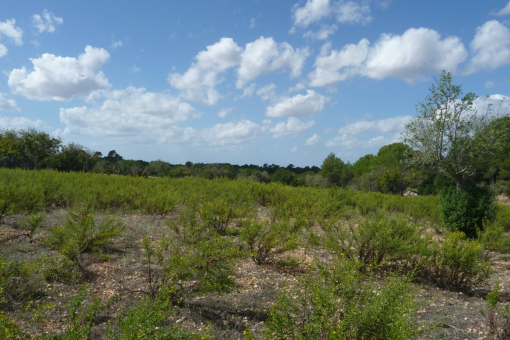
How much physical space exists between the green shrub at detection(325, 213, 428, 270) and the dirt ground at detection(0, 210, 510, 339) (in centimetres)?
61

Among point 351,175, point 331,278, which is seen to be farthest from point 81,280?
point 351,175

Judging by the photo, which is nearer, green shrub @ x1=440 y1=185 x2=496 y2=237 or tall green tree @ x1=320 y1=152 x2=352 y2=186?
green shrub @ x1=440 y1=185 x2=496 y2=237

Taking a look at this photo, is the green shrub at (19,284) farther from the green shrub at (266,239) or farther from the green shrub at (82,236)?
the green shrub at (266,239)

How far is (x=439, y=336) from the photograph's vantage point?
3.50m

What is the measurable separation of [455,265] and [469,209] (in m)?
5.19

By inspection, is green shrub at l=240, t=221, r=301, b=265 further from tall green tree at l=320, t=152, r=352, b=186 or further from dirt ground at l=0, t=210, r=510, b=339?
tall green tree at l=320, t=152, r=352, b=186

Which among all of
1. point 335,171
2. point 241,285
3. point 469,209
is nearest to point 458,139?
point 469,209

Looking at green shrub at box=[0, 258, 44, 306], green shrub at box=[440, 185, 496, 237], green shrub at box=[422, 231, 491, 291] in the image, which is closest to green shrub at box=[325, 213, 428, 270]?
green shrub at box=[422, 231, 491, 291]

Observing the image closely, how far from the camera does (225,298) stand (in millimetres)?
4316

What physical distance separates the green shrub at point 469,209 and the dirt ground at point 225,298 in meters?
2.72

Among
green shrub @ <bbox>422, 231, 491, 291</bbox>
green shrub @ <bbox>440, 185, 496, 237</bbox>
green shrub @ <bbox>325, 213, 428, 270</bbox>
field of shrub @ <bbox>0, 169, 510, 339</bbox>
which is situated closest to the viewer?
field of shrub @ <bbox>0, 169, 510, 339</bbox>

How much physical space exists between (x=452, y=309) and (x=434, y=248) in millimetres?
885

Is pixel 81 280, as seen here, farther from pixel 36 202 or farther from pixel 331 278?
pixel 36 202

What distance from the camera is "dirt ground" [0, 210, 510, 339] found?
3588 millimetres
